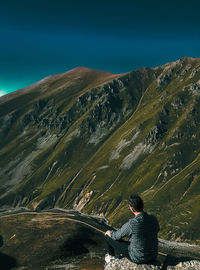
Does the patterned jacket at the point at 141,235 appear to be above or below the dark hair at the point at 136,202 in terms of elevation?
below

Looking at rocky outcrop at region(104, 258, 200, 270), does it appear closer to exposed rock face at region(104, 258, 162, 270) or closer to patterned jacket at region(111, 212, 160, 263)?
exposed rock face at region(104, 258, 162, 270)

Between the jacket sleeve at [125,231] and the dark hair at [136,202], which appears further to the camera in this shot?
the jacket sleeve at [125,231]

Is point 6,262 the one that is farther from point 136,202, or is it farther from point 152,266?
point 136,202

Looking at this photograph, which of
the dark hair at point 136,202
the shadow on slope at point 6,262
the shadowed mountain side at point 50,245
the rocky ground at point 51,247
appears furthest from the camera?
the shadow on slope at point 6,262

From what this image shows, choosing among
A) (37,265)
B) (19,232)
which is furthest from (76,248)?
(19,232)

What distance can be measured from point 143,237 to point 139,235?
0.95 feet

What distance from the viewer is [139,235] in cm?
1603

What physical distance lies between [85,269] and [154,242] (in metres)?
78.8

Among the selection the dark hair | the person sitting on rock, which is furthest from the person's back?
the dark hair

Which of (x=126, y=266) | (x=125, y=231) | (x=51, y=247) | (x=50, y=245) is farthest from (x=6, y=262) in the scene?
(x=125, y=231)

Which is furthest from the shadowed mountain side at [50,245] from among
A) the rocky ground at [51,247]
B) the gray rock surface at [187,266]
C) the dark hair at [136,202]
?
the dark hair at [136,202]

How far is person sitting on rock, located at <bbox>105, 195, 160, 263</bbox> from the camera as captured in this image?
52.0ft

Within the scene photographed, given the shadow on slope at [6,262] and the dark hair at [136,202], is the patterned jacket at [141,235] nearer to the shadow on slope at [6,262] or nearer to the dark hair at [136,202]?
the dark hair at [136,202]

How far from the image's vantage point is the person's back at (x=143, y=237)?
15.9 meters
